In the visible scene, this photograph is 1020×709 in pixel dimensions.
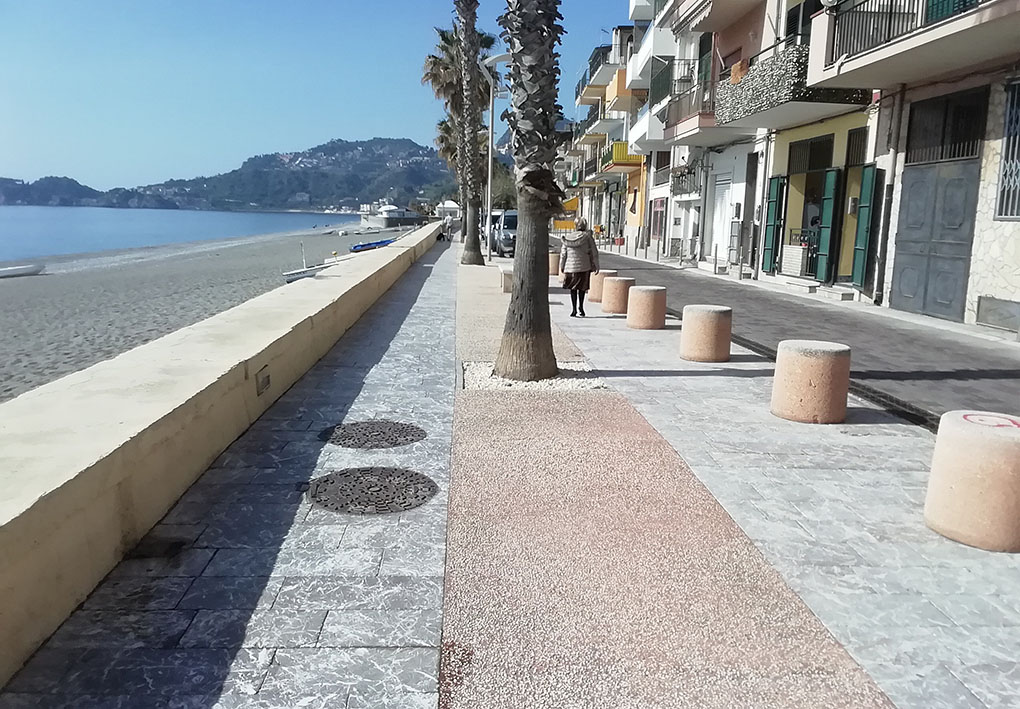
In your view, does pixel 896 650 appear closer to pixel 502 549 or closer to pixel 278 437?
pixel 502 549

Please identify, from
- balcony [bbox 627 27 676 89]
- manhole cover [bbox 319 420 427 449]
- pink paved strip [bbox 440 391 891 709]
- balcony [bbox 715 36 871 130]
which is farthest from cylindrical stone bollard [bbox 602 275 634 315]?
balcony [bbox 627 27 676 89]

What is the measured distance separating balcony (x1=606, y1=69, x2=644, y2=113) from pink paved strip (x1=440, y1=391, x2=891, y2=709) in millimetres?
39260

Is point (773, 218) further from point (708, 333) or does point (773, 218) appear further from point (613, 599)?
point (613, 599)

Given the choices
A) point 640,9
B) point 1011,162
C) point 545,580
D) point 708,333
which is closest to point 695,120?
point 1011,162

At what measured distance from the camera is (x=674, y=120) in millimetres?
26422

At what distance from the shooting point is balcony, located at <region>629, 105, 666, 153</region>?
1188 inches

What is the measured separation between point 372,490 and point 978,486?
3323mm

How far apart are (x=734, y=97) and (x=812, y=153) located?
8.22 ft

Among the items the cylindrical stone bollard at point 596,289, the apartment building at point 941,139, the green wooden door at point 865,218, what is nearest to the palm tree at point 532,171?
the apartment building at point 941,139

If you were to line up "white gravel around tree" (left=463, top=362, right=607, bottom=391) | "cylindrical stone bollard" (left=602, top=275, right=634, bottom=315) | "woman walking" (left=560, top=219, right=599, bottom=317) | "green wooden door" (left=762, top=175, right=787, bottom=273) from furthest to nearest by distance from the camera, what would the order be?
"green wooden door" (left=762, top=175, right=787, bottom=273)
"cylindrical stone bollard" (left=602, top=275, right=634, bottom=315)
"woman walking" (left=560, top=219, right=599, bottom=317)
"white gravel around tree" (left=463, top=362, right=607, bottom=391)

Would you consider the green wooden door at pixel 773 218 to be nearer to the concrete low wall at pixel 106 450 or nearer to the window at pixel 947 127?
the window at pixel 947 127

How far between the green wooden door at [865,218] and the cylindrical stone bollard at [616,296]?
584cm

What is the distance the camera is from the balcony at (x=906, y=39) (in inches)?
435

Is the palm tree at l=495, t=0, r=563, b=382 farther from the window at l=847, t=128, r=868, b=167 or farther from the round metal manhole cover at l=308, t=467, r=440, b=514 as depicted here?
the window at l=847, t=128, r=868, b=167
